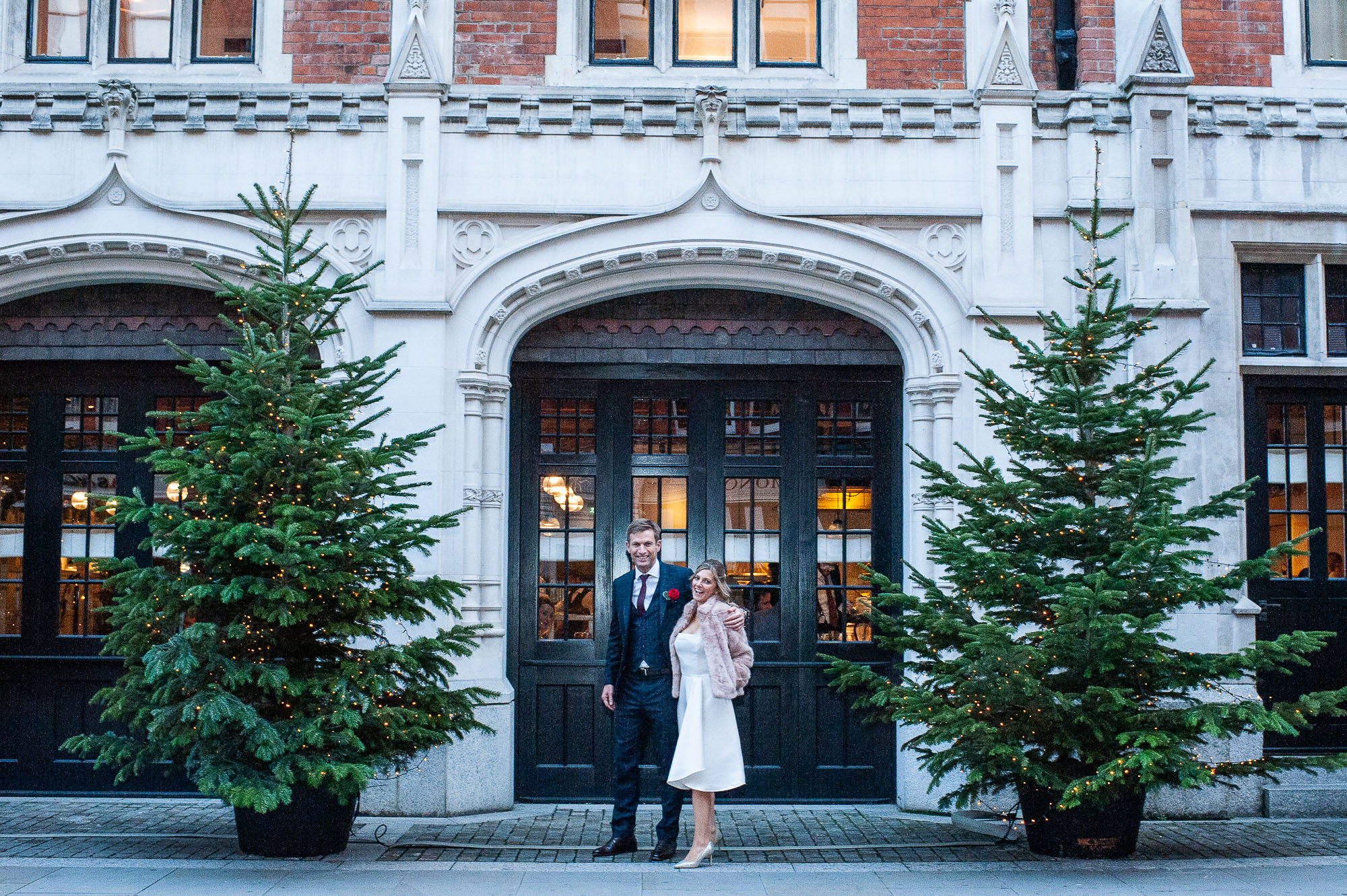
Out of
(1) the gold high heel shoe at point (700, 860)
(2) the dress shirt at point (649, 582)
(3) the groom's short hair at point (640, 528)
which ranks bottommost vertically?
(1) the gold high heel shoe at point (700, 860)

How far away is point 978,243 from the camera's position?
959 centimetres

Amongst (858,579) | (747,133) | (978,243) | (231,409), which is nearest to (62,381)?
(231,409)

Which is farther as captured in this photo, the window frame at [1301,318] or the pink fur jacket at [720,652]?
the window frame at [1301,318]

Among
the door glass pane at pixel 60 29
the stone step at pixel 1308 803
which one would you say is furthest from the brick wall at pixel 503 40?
the stone step at pixel 1308 803

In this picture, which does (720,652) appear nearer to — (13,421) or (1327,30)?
(13,421)

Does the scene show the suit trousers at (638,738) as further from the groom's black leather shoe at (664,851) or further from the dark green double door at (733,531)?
the dark green double door at (733,531)

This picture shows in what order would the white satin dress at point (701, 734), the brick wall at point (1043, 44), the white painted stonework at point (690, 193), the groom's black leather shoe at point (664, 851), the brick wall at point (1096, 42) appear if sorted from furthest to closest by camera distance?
the brick wall at point (1043, 44)
the brick wall at point (1096, 42)
the white painted stonework at point (690, 193)
the groom's black leather shoe at point (664, 851)
the white satin dress at point (701, 734)

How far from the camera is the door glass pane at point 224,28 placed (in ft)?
32.9

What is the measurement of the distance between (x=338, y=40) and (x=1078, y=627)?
7.14 meters

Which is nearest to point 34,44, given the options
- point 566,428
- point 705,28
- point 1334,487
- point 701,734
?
point 566,428

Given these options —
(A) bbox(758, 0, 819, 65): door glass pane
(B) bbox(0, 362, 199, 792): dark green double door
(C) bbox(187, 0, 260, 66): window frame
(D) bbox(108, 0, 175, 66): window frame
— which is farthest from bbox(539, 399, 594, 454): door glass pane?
(D) bbox(108, 0, 175, 66): window frame

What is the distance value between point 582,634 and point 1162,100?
620 cm

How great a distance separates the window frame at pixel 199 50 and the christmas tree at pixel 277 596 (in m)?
2.95

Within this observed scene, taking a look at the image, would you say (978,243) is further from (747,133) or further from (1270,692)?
(1270,692)
